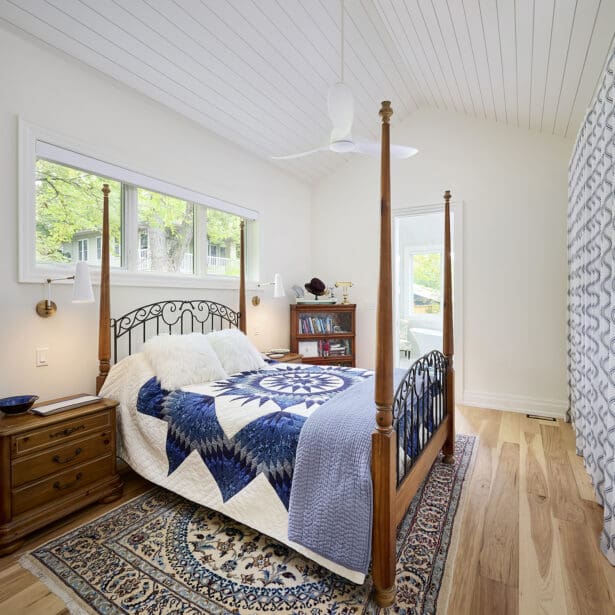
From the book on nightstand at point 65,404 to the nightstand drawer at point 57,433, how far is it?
11 centimetres

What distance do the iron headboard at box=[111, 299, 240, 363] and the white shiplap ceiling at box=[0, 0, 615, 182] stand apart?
167cm

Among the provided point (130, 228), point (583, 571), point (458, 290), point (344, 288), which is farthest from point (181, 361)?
point (458, 290)

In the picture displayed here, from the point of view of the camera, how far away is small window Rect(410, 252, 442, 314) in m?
6.49

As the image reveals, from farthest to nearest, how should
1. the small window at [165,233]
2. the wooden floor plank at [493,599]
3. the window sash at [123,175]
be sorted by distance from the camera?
the small window at [165,233] < the window sash at [123,175] < the wooden floor plank at [493,599]

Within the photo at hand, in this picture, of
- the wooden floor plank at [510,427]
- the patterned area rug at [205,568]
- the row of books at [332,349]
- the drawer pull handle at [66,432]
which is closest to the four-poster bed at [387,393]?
the patterned area rug at [205,568]

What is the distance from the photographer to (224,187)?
12.1ft

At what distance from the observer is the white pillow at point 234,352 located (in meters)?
2.88

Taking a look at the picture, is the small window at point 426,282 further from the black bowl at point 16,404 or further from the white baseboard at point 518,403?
the black bowl at point 16,404

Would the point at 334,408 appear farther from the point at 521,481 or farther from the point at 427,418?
the point at 521,481

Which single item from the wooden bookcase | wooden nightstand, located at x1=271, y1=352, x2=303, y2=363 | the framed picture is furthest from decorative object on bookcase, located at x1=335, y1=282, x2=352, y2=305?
wooden nightstand, located at x1=271, y1=352, x2=303, y2=363

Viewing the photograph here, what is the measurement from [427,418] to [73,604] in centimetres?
189

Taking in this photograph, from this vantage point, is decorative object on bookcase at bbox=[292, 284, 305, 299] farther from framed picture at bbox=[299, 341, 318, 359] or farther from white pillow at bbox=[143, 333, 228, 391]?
white pillow at bbox=[143, 333, 228, 391]

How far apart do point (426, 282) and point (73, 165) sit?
556cm

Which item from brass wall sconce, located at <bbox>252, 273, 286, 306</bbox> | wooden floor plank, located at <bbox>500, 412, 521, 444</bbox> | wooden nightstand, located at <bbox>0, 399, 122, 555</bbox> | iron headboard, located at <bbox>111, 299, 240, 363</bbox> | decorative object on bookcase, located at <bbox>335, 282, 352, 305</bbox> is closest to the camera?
wooden nightstand, located at <bbox>0, 399, 122, 555</bbox>
